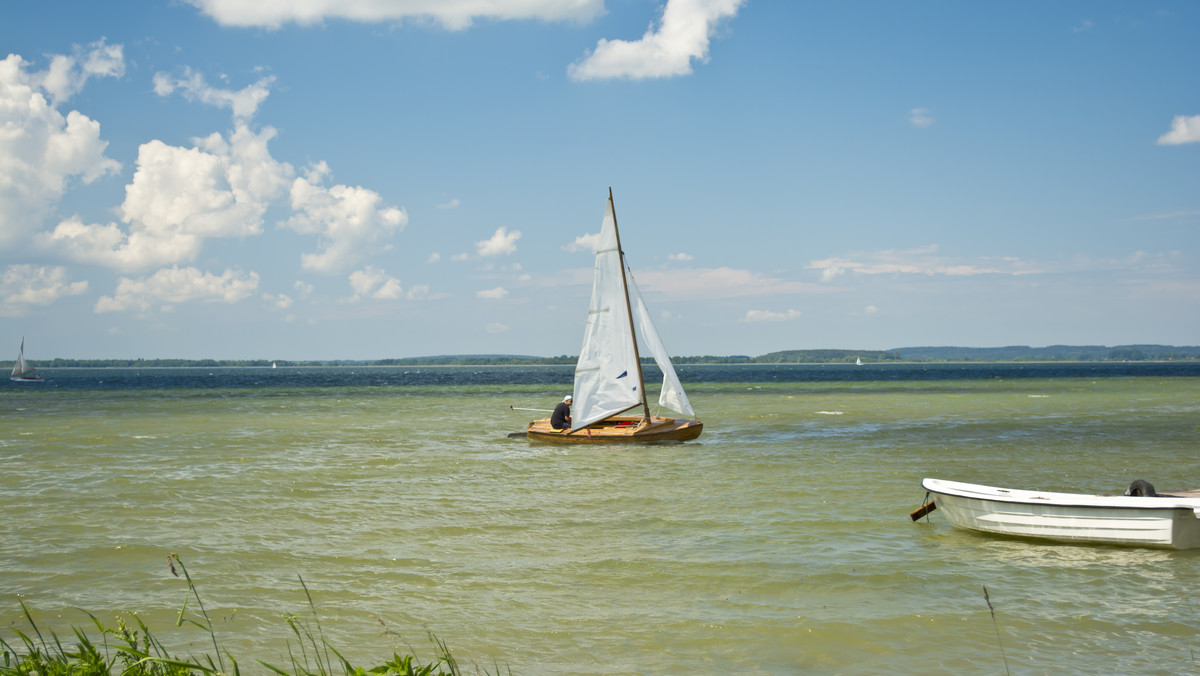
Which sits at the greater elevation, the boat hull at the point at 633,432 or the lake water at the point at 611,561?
the boat hull at the point at 633,432

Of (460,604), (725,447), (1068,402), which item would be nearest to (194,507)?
(460,604)

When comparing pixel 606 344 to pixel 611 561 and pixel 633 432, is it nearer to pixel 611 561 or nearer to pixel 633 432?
pixel 633 432

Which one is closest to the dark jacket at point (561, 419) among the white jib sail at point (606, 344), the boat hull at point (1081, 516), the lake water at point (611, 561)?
the white jib sail at point (606, 344)


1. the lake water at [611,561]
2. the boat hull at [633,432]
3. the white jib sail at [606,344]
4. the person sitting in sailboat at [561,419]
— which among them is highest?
the white jib sail at [606,344]

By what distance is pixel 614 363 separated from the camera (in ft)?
95.2

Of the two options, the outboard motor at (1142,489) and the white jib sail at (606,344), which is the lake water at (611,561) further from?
the white jib sail at (606,344)

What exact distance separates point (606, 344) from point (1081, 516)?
1828 centimetres

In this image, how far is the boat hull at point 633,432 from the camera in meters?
29.2

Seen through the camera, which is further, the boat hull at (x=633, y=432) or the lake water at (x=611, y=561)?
the boat hull at (x=633, y=432)

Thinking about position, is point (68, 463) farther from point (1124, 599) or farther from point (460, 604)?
point (1124, 599)

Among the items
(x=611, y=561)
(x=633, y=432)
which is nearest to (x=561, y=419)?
(x=633, y=432)

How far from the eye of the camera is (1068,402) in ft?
A: 186

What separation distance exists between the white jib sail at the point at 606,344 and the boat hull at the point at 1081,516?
16.3m

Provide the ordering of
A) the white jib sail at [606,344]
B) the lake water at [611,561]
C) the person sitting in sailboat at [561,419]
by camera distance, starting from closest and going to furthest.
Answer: the lake water at [611,561] → the white jib sail at [606,344] → the person sitting in sailboat at [561,419]
